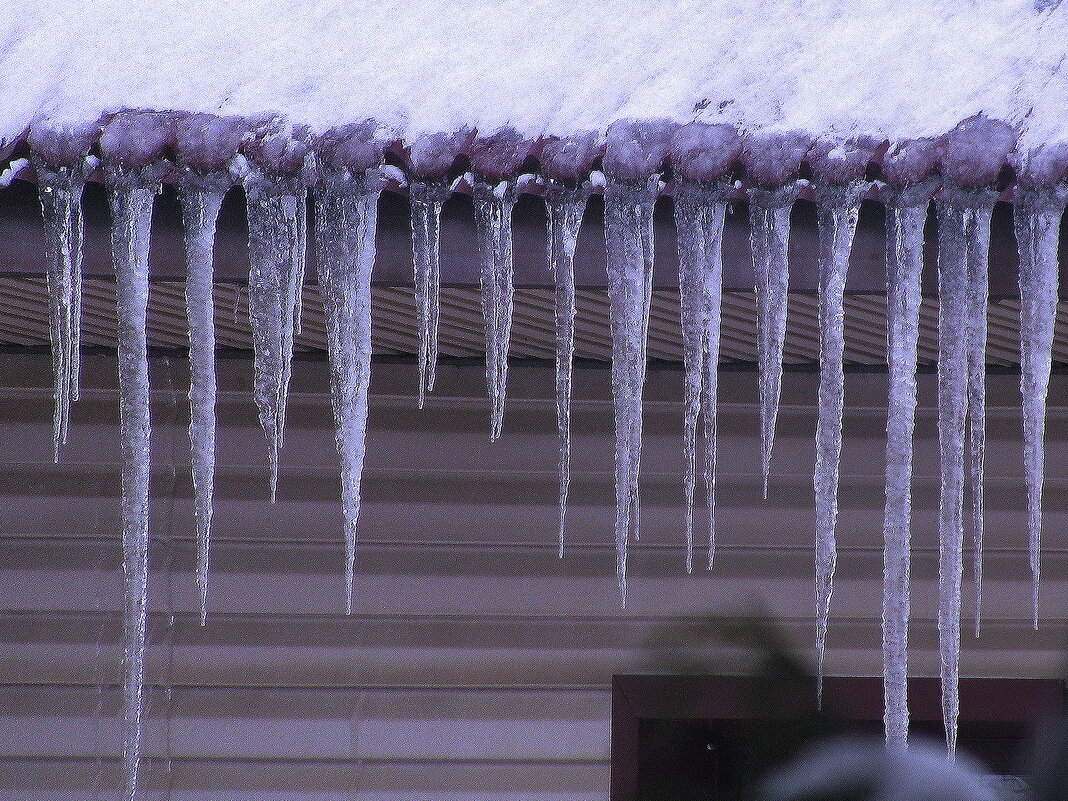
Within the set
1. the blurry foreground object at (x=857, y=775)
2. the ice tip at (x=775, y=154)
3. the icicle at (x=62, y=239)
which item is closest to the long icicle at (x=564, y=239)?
the ice tip at (x=775, y=154)

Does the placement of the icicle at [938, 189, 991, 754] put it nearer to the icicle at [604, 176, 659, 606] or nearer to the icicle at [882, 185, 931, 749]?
the icicle at [882, 185, 931, 749]

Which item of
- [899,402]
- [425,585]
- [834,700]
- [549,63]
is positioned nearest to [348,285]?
[549,63]

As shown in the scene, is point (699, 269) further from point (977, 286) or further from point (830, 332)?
point (977, 286)

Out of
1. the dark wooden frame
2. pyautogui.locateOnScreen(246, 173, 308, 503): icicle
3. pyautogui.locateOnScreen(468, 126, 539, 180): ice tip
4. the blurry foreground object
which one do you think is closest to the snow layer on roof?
pyautogui.locateOnScreen(468, 126, 539, 180): ice tip

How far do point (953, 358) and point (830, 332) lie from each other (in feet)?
0.82

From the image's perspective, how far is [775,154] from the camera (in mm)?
2016

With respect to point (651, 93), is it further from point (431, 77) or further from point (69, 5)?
point (69, 5)

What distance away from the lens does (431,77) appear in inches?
89.5

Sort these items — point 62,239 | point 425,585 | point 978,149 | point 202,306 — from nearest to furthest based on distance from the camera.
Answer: point 978,149, point 62,239, point 202,306, point 425,585

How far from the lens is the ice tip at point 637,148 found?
202 centimetres

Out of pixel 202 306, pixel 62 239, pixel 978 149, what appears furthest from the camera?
pixel 202 306

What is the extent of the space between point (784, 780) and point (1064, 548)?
1221mm

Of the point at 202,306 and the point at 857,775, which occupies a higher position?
the point at 202,306

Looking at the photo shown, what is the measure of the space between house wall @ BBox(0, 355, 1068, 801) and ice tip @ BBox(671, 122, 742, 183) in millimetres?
1855
